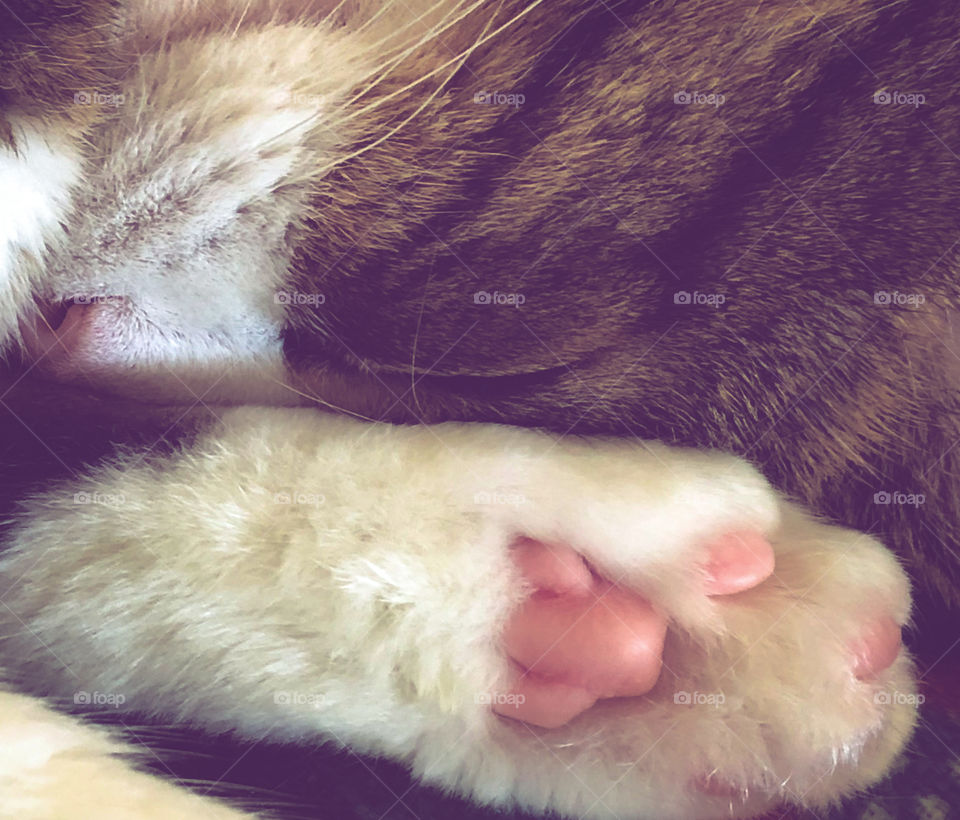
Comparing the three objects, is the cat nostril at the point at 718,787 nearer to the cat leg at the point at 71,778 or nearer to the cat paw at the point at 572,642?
the cat paw at the point at 572,642

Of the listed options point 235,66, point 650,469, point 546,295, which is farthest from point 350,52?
point 650,469

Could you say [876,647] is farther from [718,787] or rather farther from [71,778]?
[71,778]

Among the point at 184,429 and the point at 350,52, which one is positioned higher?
the point at 350,52

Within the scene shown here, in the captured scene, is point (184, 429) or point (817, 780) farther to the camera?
point (184, 429)

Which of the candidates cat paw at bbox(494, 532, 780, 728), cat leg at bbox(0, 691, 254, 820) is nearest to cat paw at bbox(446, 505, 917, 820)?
cat paw at bbox(494, 532, 780, 728)

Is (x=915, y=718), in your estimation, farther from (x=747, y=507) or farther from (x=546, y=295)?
(x=546, y=295)

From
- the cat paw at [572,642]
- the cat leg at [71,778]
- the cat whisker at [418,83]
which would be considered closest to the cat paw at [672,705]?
the cat paw at [572,642]

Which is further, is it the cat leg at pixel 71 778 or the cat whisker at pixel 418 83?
the cat whisker at pixel 418 83

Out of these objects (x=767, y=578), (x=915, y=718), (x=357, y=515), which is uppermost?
(x=357, y=515)
